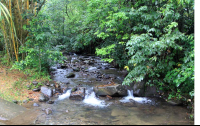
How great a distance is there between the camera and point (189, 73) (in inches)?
169

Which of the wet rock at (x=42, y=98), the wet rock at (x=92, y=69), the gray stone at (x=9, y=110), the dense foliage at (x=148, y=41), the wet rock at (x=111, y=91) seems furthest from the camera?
the wet rock at (x=92, y=69)

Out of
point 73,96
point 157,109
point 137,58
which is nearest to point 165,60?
point 137,58

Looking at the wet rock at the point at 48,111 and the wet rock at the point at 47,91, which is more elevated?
the wet rock at the point at 47,91

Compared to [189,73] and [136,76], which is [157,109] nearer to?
[136,76]

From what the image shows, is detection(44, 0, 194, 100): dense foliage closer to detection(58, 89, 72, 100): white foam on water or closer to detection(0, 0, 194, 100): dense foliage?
detection(0, 0, 194, 100): dense foliage

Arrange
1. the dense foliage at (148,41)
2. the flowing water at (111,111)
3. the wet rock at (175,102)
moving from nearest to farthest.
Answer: the flowing water at (111,111)
the dense foliage at (148,41)
the wet rock at (175,102)

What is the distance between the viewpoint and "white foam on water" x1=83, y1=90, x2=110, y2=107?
594 centimetres

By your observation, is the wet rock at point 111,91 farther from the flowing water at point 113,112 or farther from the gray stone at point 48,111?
the gray stone at point 48,111

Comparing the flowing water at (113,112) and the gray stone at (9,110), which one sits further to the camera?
the flowing water at (113,112)

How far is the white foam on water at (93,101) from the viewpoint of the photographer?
5.94 meters

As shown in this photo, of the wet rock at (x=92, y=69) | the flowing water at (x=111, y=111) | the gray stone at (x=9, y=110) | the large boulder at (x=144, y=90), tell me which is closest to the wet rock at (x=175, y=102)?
the flowing water at (x=111, y=111)

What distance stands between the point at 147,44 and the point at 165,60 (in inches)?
39.4

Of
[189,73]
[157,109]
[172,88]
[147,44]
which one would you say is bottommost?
[157,109]

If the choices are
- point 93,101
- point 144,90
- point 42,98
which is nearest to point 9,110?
point 42,98
